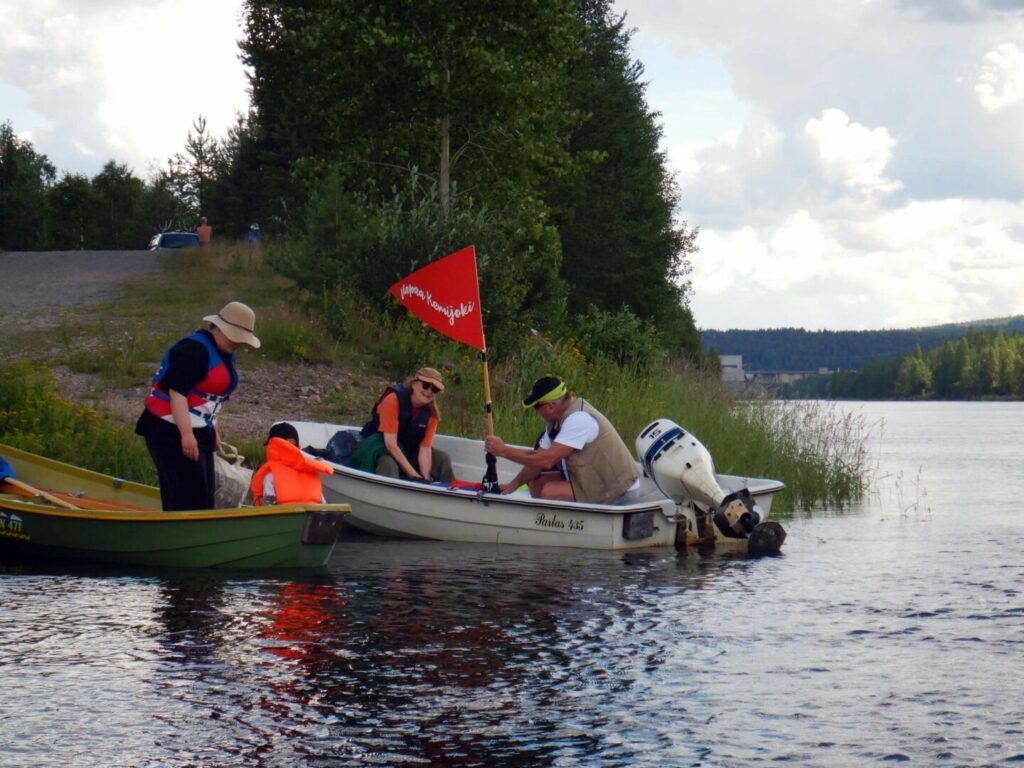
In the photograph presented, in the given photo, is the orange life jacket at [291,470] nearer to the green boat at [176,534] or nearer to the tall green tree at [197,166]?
the green boat at [176,534]

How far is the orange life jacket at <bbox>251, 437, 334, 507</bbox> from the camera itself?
37.7 feet

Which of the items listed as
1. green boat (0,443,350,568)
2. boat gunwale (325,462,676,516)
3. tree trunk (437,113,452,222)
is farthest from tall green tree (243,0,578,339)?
green boat (0,443,350,568)

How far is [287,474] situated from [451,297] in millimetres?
3735

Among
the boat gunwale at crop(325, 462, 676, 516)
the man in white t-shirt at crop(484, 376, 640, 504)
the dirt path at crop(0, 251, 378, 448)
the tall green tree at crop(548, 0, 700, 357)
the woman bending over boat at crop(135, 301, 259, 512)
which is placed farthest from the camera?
the tall green tree at crop(548, 0, 700, 357)

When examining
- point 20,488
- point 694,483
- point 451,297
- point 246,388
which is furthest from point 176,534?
point 246,388

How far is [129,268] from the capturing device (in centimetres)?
3650

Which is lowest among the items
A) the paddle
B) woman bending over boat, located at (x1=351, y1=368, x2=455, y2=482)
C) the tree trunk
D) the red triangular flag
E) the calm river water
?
the calm river water

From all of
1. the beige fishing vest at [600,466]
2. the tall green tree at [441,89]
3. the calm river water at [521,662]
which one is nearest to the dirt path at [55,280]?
the tall green tree at [441,89]

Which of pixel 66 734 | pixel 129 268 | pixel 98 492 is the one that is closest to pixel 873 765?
pixel 66 734

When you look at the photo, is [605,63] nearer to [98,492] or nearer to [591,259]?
[591,259]

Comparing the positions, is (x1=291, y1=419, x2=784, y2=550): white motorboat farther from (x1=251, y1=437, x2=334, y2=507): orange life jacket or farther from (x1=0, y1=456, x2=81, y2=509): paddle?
(x1=0, y1=456, x2=81, y2=509): paddle

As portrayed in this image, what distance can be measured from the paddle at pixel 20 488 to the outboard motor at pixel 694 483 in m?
5.25

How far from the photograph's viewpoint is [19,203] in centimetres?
5794

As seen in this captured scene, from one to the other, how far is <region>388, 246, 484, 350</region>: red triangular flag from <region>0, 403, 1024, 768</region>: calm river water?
7.85 feet
